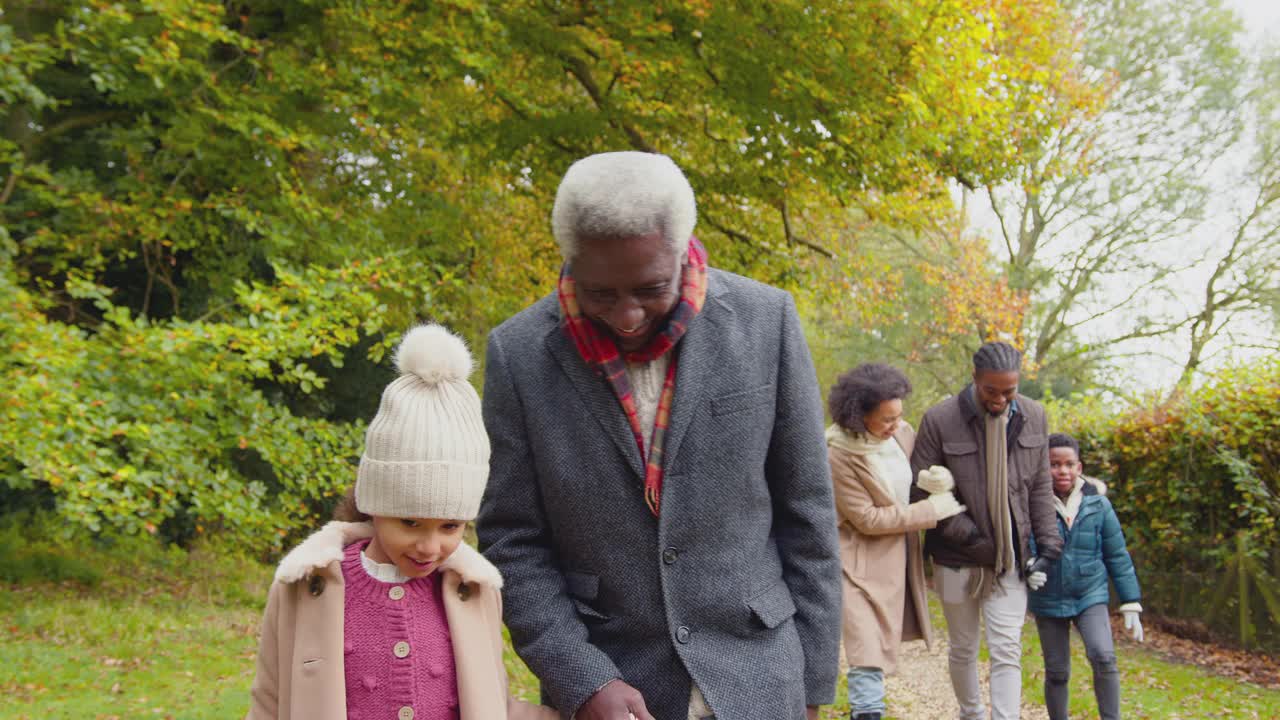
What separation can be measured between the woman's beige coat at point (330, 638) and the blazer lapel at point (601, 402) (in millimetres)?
421

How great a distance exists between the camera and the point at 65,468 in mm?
7055

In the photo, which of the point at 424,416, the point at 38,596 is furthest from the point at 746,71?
the point at 424,416

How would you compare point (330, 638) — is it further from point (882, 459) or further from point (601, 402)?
point (882, 459)

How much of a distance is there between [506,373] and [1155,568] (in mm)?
10197

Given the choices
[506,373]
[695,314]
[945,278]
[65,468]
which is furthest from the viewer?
[945,278]

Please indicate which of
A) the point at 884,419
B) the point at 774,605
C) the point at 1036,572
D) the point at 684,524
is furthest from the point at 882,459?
the point at 684,524

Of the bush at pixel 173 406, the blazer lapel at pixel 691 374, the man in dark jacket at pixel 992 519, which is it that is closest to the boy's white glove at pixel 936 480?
the man in dark jacket at pixel 992 519

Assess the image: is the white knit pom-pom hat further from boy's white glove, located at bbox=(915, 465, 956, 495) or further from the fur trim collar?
boy's white glove, located at bbox=(915, 465, 956, 495)

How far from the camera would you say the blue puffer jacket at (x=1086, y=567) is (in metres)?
6.00

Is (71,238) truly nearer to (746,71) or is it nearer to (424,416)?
(746,71)

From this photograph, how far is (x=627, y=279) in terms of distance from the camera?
2.13 meters

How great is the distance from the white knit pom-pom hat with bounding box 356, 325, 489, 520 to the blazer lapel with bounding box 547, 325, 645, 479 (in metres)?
0.26

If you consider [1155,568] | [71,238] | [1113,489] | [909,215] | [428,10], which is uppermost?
[428,10]

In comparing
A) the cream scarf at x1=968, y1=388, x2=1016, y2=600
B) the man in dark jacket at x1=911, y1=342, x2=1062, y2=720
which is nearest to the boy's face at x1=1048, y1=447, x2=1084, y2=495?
the man in dark jacket at x1=911, y1=342, x2=1062, y2=720
